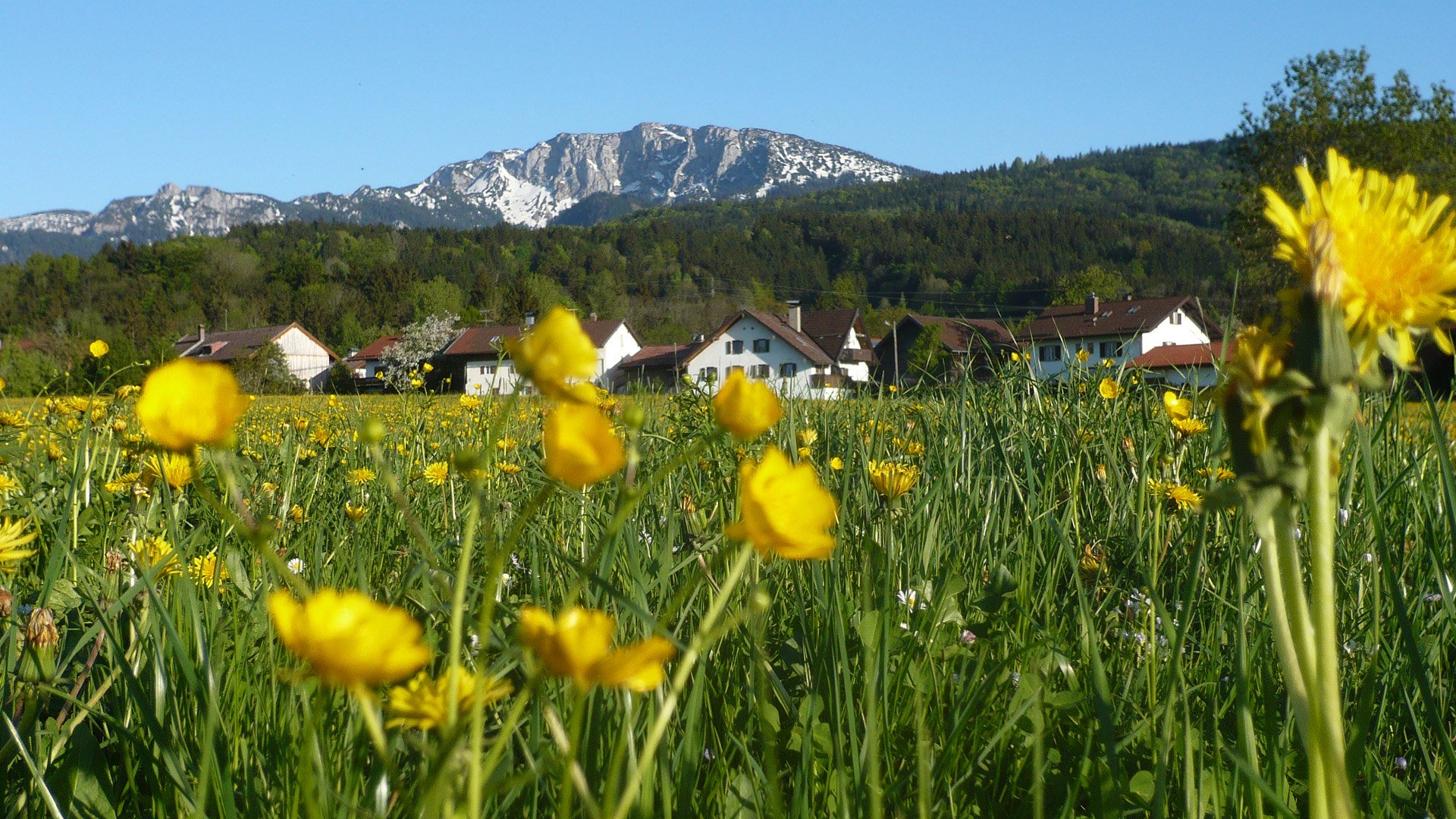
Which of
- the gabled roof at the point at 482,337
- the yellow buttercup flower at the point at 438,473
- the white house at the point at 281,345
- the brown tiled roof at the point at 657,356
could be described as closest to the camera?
the yellow buttercup flower at the point at 438,473

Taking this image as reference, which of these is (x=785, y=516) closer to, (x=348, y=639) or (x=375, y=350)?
(x=348, y=639)

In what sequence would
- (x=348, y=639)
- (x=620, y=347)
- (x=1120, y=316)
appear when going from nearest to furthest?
(x=348, y=639)
(x=1120, y=316)
(x=620, y=347)

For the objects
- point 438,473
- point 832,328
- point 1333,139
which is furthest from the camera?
point 832,328

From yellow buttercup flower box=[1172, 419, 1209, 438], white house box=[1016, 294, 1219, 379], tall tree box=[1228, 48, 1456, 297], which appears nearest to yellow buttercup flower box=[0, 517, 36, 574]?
yellow buttercup flower box=[1172, 419, 1209, 438]

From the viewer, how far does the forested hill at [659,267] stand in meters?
68.4

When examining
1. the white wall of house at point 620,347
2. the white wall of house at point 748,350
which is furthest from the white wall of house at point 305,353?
the white wall of house at point 748,350

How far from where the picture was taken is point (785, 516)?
41 cm

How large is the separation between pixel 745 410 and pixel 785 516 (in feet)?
0.21

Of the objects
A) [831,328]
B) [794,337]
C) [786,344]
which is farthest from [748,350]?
[831,328]

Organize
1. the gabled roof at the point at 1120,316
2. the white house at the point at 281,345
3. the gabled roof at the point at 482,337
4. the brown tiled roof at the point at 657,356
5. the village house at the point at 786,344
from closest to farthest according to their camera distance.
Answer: the gabled roof at the point at 1120,316 → the brown tiled roof at the point at 657,356 → the village house at the point at 786,344 → the gabled roof at the point at 482,337 → the white house at the point at 281,345

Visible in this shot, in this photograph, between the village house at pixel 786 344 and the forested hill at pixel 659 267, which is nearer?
the village house at pixel 786 344

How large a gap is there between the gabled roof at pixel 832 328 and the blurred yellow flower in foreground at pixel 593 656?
52.2 meters

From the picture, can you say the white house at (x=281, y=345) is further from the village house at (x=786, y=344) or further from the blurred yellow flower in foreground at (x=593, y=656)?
the blurred yellow flower in foreground at (x=593, y=656)

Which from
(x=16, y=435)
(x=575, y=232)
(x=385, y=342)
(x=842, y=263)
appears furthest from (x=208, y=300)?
(x=16, y=435)
